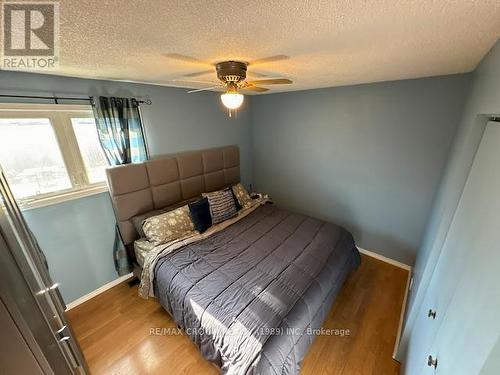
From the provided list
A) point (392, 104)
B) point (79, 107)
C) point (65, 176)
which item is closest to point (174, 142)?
point (79, 107)

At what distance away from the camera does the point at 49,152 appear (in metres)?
1.88

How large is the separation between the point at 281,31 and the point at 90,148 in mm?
2195

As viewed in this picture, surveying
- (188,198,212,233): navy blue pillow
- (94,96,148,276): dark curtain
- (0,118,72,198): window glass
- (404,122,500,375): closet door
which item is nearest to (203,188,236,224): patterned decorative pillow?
(188,198,212,233): navy blue pillow

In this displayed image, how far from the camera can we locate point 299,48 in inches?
45.2

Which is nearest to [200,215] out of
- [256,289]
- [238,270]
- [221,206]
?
[221,206]

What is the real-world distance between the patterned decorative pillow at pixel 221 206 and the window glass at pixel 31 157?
1.50 meters

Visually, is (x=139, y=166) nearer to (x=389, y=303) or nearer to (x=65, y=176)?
(x=65, y=176)

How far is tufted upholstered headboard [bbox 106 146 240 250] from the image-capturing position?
2.23 m

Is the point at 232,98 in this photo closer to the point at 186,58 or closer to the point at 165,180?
the point at 186,58

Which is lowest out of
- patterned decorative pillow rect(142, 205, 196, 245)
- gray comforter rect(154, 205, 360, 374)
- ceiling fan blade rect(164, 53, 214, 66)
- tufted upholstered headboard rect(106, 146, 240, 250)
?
gray comforter rect(154, 205, 360, 374)

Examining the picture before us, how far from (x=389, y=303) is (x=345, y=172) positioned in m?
1.61

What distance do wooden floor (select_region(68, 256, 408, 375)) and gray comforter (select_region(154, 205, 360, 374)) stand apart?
0.97ft

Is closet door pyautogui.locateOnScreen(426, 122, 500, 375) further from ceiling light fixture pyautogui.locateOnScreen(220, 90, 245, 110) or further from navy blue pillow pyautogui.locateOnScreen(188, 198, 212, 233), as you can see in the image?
navy blue pillow pyautogui.locateOnScreen(188, 198, 212, 233)

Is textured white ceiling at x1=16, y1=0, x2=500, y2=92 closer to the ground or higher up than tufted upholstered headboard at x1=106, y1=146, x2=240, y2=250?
higher up
